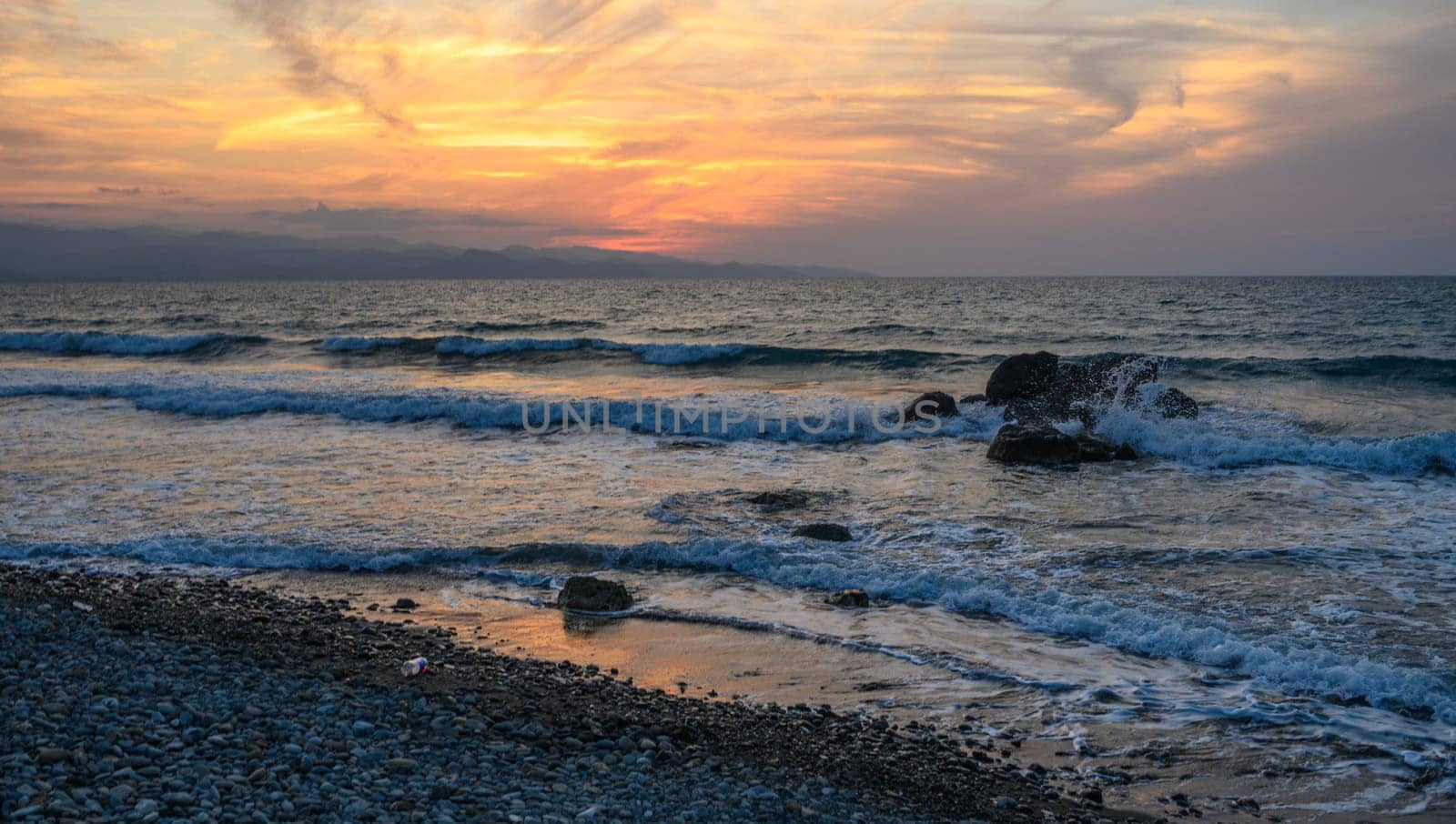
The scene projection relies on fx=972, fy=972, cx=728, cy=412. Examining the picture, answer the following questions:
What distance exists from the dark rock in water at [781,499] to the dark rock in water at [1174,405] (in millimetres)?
8983

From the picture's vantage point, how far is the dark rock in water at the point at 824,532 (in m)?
11.0

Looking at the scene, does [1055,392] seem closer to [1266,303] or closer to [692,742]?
[692,742]

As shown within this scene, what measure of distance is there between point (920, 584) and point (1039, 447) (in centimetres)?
724

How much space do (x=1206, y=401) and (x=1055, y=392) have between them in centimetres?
553

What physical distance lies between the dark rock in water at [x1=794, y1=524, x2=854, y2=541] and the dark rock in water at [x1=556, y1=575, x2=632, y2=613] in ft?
9.44

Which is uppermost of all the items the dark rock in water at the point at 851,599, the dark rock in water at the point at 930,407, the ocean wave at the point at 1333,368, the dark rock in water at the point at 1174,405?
the ocean wave at the point at 1333,368

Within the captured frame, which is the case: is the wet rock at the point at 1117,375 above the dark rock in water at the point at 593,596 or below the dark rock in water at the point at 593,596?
above

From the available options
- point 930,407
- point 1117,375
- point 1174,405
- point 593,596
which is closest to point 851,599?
point 593,596

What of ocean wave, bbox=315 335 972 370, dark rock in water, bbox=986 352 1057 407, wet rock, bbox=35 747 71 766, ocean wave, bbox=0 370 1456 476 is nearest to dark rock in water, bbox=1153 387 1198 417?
ocean wave, bbox=0 370 1456 476

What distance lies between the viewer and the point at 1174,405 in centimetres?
1905

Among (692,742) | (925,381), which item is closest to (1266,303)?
(925,381)

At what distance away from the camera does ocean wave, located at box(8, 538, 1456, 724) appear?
6980 millimetres

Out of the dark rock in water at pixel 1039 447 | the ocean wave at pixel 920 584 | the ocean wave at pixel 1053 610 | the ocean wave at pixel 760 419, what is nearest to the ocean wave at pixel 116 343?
the ocean wave at pixel 760 419

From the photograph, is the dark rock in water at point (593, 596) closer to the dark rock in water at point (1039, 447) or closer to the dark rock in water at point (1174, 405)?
the dark rock in water at point (1039, 447)
